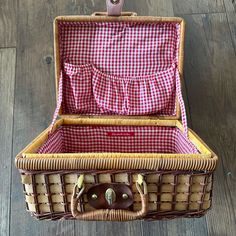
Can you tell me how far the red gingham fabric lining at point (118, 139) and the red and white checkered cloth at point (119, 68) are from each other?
0.04 m

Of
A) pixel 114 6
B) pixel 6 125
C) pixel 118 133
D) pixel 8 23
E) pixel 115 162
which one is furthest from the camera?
pixel 8 23

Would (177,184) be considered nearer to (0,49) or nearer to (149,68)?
(149,68)

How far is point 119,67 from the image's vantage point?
985 millimetres

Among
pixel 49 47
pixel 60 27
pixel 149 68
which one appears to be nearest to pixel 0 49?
pixel 49 47

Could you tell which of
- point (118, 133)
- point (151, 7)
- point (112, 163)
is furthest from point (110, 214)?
point (151, 7)

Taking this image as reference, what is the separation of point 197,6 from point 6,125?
0.72 m

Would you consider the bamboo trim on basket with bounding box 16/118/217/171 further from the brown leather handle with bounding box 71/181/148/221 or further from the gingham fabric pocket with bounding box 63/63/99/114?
the gingham fabric pocket with bounding box 63/63/99/114

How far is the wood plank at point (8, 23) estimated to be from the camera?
52.7 inches

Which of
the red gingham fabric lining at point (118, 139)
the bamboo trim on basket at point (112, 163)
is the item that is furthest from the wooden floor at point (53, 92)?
the bamboo trim on basket at point (112, 163)

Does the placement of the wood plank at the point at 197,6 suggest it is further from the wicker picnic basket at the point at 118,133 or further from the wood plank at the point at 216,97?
the wicker picnic basket at the point at 118,133

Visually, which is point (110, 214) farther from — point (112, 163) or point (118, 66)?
point (118, 66)

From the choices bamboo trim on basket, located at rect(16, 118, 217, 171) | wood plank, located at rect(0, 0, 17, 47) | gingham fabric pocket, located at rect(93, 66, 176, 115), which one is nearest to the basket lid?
gingham fabric pocket, located at rect(93, 66, 176, 115)

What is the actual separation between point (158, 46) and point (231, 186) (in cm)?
42

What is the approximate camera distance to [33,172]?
2.51ft
